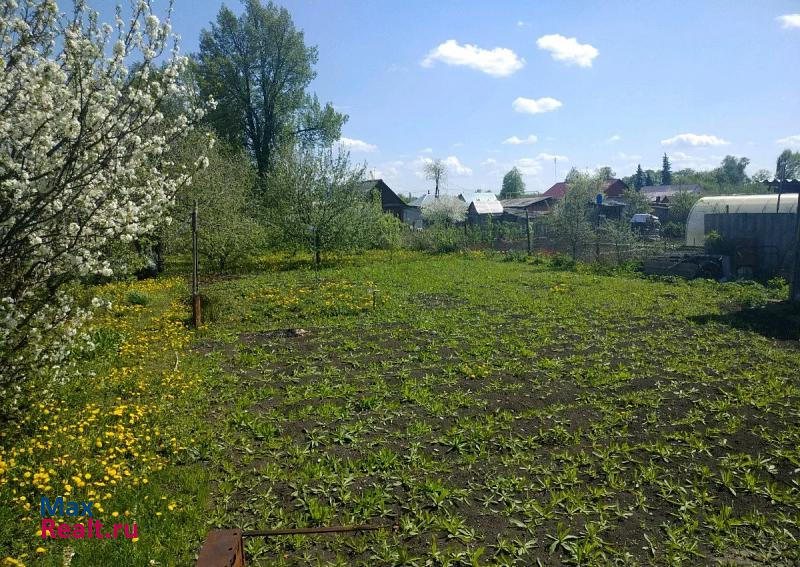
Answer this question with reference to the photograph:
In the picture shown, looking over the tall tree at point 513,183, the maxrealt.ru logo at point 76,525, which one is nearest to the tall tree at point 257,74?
the maxrealt.ru logo at point 76,525

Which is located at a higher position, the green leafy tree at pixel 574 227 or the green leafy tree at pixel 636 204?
the green leafy tree at pixel 636 204

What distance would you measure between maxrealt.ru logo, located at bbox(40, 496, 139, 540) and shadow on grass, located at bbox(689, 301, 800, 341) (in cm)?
875

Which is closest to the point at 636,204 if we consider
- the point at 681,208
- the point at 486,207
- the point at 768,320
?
the point at 681,208

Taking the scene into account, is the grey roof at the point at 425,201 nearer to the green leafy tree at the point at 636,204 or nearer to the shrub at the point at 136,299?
the green leafy tree at the point at 636,204

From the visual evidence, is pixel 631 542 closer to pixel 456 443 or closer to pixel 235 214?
pixel 456 443

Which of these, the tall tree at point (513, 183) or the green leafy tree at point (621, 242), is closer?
the green leafy tree at point (621, 242)

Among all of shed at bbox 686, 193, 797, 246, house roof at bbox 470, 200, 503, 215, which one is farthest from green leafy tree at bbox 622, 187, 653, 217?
shed at bbox 686, 193, 797, 246

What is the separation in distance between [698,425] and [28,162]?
233 inches

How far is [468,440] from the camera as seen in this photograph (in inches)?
183

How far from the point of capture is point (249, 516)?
354cm

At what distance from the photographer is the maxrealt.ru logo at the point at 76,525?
3.17m

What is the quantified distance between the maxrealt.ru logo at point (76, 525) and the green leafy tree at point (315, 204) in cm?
1559

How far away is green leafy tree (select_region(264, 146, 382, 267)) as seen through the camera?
18922 mm

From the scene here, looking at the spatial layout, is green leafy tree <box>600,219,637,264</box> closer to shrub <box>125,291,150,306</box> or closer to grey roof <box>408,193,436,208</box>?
shrub <box>125,291,150,306</box>
